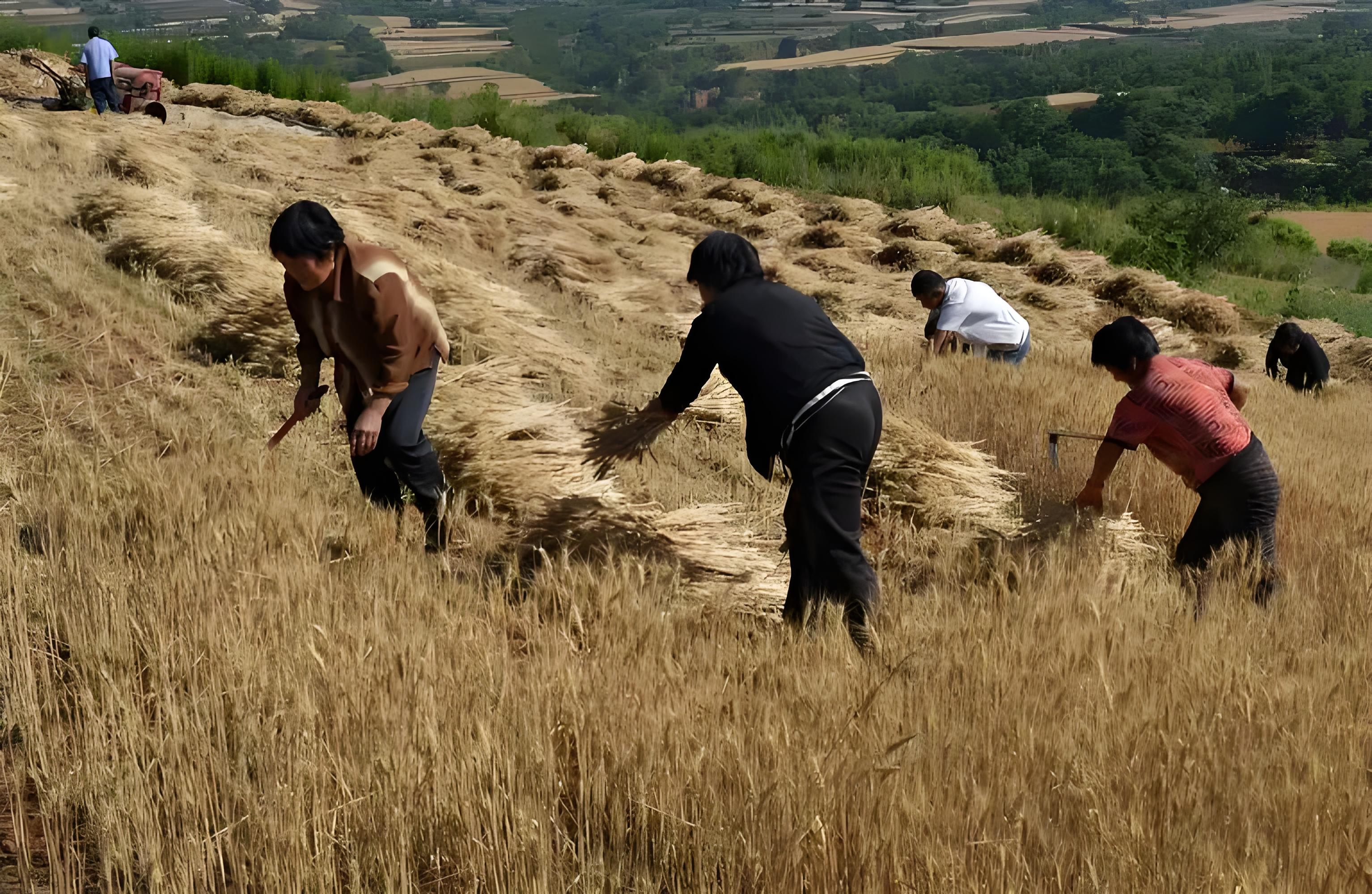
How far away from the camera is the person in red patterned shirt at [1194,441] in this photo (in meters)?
3.88

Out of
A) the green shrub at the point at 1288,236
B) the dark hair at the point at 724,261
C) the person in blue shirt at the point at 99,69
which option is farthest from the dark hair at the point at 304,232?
the green shrub at the point at 1288,236

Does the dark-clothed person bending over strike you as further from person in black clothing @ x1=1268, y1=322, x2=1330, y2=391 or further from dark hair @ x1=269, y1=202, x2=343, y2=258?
person in black clothing @ x1=1268, y1=322, x2=1330, y2=391

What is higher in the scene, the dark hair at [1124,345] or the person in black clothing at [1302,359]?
the dark hair at [1124,345]

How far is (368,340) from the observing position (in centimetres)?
349

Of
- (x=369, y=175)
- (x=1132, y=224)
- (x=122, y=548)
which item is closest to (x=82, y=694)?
(x=122, y=548)

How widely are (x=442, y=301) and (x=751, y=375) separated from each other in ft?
12.3

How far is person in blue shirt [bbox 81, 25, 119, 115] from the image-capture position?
45.0 feet

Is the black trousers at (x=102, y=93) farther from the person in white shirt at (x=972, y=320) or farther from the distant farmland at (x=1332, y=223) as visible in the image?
the distant farmland at (x=1332, y=223)

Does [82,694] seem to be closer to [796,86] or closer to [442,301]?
[442,301]

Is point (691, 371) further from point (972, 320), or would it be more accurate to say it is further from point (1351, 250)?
point (1351, 250)

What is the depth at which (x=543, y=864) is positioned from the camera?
1814 mm

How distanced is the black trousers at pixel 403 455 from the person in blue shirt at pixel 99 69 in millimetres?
12372

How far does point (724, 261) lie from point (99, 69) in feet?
44.7

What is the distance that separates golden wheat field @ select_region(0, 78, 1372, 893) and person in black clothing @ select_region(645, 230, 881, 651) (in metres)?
0.21
